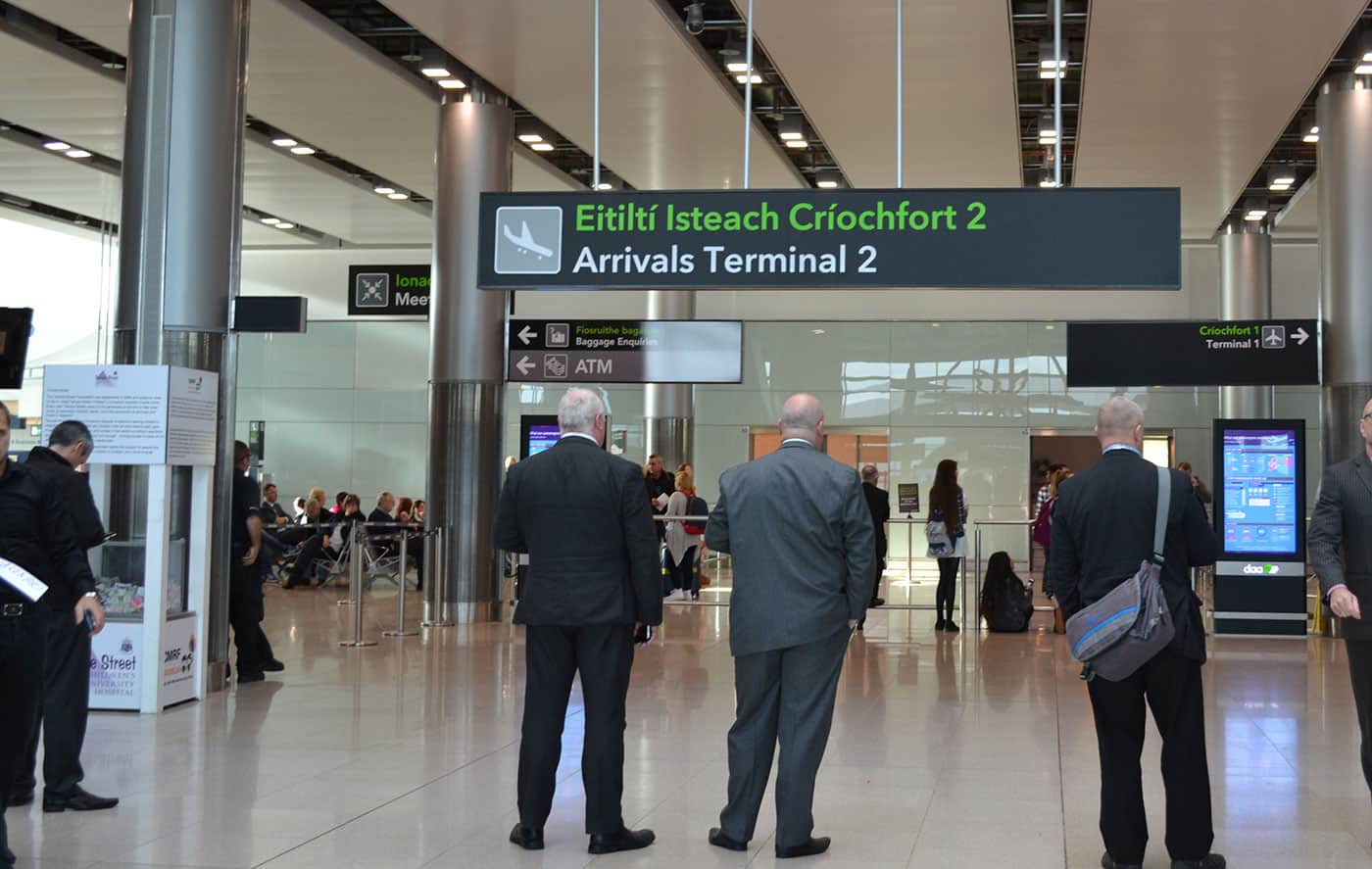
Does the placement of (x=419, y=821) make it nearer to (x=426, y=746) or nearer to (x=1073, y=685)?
(x=426, y=746)

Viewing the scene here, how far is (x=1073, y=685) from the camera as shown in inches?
380

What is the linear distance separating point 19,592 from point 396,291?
10.5 meters

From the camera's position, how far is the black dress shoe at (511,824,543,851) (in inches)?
200

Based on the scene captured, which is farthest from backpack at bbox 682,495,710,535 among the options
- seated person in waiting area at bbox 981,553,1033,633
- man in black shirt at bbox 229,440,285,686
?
man in black shirt at bbox 229,440,285,686

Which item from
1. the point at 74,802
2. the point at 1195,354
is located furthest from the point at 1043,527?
the point at 74,802

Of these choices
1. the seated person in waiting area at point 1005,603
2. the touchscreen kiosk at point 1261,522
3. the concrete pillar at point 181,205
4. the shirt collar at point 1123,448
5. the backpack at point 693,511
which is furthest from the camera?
the backpack at point 693,511

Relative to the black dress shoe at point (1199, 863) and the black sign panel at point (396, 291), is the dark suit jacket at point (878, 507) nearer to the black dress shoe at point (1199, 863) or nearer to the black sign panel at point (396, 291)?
the black sign panel at point (396, 291)

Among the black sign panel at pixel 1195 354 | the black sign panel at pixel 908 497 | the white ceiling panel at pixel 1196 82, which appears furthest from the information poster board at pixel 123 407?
the black sign panel at pixel 908 497

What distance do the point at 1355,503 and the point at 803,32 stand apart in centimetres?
757

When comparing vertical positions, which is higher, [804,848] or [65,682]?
[65,682]

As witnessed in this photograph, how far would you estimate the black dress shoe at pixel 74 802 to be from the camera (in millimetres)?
5590

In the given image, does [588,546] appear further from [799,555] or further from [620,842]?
[620,842]

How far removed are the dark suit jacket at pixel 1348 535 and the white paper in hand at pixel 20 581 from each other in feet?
13.8

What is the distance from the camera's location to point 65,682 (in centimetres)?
584
